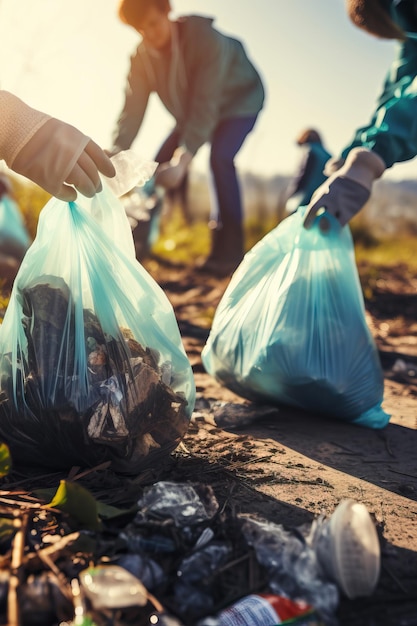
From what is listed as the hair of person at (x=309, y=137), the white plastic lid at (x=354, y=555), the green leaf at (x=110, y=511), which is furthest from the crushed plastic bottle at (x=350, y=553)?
the hair of person at (x=309, y=137)

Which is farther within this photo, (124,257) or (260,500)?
(124,257)

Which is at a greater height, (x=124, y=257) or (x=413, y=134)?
(x=413, y=134)

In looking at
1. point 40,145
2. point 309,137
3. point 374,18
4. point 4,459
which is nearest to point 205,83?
point 374,18

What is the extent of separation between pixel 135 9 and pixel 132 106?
56cm

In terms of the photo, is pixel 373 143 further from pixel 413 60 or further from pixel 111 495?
pixel 111 495

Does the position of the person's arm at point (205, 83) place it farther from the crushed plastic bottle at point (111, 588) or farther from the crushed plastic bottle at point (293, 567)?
the crushed plastic bottle at point (111, 588)

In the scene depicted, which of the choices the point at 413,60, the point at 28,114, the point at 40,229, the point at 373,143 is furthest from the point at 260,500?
the point at 413,60

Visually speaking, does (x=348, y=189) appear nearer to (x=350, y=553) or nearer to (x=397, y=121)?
(x=397, y=121)

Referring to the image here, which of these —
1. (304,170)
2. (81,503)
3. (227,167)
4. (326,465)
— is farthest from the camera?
(304,170)

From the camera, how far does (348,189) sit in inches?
74.8

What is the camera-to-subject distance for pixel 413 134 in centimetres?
202

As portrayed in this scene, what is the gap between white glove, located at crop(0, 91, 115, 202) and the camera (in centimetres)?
140

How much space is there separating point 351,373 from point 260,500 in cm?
69

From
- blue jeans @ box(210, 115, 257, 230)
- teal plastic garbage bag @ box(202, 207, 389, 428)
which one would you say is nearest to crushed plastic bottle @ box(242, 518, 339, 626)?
teal plastic garbage bag @ box(202, 207, 389, 428)
